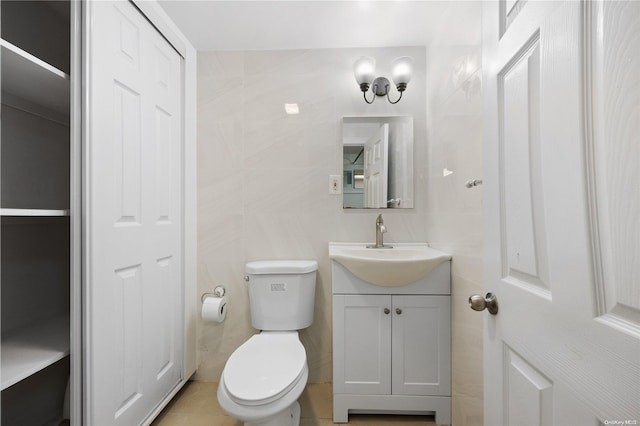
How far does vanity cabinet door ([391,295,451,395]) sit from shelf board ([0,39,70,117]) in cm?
166

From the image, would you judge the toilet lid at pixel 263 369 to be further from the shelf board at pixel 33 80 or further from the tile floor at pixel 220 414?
the shelf board at pixel 33 80

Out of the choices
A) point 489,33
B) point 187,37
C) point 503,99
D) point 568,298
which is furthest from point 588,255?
point 187,37

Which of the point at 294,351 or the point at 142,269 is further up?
the point at 142,269

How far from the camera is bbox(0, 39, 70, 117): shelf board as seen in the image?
0.93 metres

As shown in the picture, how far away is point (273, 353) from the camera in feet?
4.54

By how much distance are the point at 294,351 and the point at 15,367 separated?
3.19ft

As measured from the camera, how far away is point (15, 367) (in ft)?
3.04

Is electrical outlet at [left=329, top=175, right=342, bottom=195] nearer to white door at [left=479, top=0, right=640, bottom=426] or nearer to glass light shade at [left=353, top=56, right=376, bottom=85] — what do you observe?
glass light shade at [left=353, top=56, right=376, bottom=85]

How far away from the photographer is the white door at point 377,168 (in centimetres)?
187

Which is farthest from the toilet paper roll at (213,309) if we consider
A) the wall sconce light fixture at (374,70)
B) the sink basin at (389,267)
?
the wall sconce light fixture at (374,70)

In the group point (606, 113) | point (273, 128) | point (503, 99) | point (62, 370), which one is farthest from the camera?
point (273, 128)

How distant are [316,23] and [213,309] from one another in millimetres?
1729

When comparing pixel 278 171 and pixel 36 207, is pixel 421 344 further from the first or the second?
pixel 36 207

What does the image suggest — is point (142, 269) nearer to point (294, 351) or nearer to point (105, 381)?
point (105, 381)
